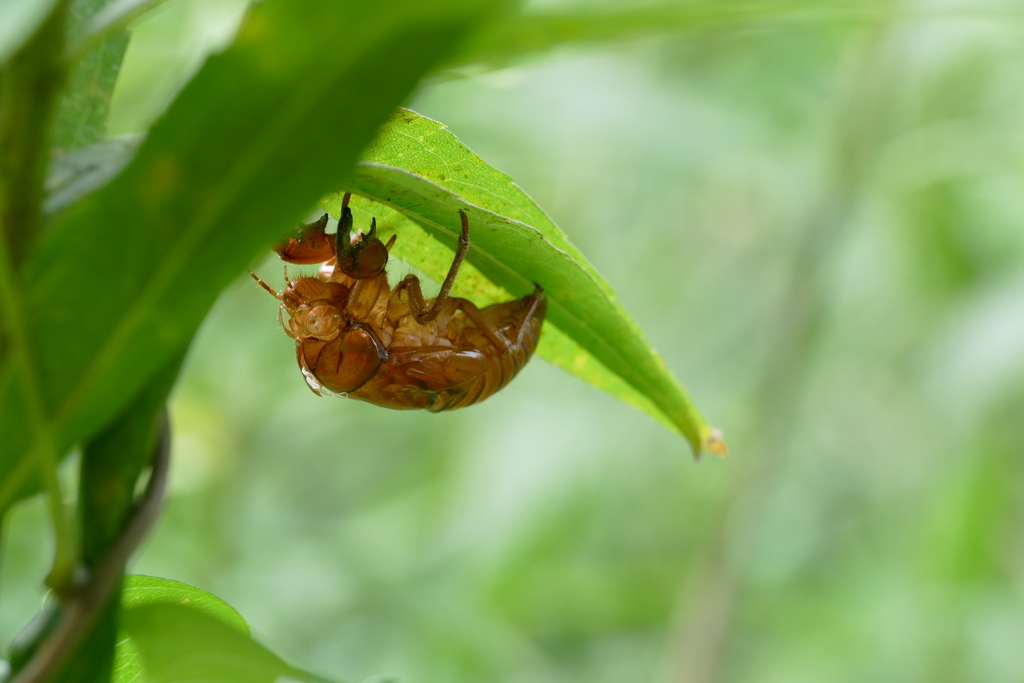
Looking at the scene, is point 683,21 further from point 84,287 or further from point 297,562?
point 297,562

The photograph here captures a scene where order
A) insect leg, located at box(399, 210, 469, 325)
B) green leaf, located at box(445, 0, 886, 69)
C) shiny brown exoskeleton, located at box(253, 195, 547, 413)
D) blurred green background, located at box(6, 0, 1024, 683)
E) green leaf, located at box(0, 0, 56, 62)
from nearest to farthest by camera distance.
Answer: green leaf, located at box(0, 0, 56, 62)
green leaf, located at box(445, 0, 886, 69)
insect leg, located at box(399, 210, 469, 325)
shiny brown exoskeleton, located at box(253, 195, 547, 413)
blurred green background, located at box(6, 0, 1024, 683)

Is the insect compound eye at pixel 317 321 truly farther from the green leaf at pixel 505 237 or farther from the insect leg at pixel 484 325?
the green leaf at pixel 505 237

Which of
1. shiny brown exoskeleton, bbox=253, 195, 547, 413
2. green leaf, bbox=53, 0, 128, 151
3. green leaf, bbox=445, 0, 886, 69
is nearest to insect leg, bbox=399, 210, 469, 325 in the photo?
shiny brown exoskeleton, bbox=253, 195, 547, 413

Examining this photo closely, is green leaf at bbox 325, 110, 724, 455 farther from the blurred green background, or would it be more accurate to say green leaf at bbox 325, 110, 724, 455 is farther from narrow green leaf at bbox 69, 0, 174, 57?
the blurred green background

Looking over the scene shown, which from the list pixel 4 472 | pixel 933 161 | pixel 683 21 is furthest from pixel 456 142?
pixel 933 161

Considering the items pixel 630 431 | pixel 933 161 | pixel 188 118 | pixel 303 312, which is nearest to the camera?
pixel 188 118

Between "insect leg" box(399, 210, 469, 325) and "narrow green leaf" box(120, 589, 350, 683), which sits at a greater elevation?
"insect leg" box(399, 210, 469, 325)

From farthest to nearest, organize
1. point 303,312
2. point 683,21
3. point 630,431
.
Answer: point 630,431, point 303,312, point 683,21
